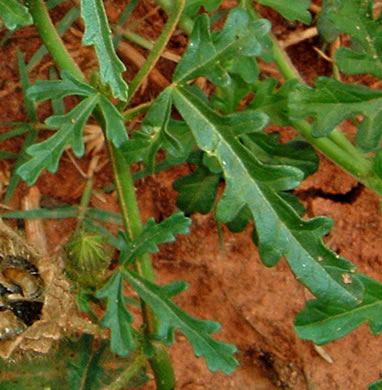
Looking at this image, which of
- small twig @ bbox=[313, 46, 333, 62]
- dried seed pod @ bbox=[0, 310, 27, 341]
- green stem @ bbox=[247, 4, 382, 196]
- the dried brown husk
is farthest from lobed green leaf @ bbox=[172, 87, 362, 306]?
small twig @ bbox=[313, 46, 333, 62]

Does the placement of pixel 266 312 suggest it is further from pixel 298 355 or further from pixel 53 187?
pixel 53 187

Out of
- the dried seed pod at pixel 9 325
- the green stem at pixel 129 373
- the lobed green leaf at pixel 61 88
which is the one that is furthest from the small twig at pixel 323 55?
the dried seed pod at pixel 9 325

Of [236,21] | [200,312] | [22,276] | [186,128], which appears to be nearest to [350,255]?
[200,312]

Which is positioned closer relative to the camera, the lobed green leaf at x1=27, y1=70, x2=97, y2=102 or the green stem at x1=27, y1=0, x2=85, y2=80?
the lobed green leaf at x1=27, y1=70, x2=97, y2=102

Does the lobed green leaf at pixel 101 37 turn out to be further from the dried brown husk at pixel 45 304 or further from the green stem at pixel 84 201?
the green stem at pixel 84 201

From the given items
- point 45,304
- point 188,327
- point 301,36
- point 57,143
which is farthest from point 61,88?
point 301,36

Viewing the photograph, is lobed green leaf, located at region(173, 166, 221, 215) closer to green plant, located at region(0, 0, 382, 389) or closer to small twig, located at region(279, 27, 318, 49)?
green plant, located at region(0, 0, 382, 389)

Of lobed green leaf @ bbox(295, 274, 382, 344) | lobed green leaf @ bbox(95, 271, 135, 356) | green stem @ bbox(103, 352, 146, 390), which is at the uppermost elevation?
lobed green leaf @ bbox(95, 271, 135, 356)
